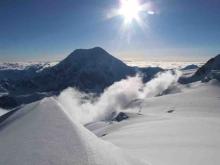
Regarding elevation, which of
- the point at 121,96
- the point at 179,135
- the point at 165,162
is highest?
the point at 165,162

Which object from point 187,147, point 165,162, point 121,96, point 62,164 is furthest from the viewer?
point 121,96

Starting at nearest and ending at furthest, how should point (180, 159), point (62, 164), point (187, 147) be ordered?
1. point (62, 164)
2. point (180, 159)
3. point (187, 147)

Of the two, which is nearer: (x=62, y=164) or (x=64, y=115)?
(x=62, y=164)

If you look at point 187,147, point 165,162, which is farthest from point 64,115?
point 187,147

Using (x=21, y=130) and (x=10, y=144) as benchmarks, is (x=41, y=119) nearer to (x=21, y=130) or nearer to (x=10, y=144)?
(x=21, y=130)

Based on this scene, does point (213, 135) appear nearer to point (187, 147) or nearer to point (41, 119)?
point (187, 147)

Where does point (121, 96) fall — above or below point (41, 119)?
below

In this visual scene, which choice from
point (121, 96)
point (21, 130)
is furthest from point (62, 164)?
point (121, 96)
